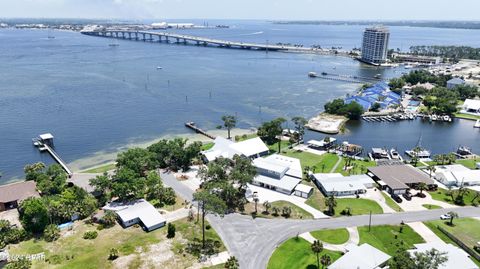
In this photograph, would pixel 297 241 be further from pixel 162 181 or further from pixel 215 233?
pixel 162 181

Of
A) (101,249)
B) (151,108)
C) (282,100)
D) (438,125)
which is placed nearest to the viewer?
(101,249)

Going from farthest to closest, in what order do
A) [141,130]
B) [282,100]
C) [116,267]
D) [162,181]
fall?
[282,100] → [141,130] → [162,181] → [116,267]

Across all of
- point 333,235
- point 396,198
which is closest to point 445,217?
point 396,198

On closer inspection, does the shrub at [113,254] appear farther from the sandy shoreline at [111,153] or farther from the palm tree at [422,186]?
the palm tree at [422,186]

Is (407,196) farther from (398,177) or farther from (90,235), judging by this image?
(90,235)

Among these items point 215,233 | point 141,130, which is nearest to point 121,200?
point 215,233

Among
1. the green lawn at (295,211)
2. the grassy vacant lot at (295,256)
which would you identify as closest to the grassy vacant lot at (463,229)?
the grassy vacant lot at (295,256)

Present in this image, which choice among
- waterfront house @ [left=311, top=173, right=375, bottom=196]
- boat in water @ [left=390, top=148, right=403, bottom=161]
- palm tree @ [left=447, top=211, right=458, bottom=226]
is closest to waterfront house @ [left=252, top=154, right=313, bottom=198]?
waterfront house @ [left=311, top=173, right=375, bottom=196]
